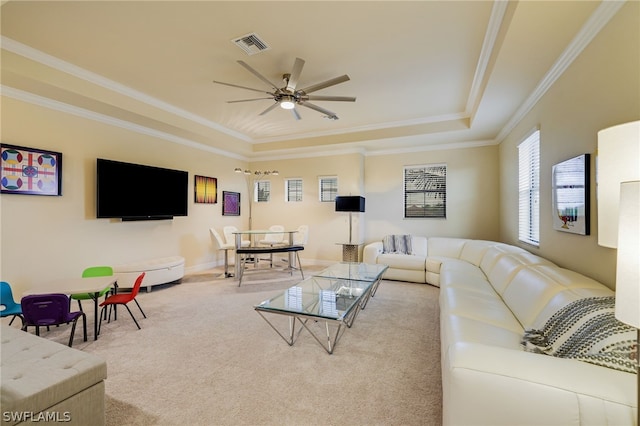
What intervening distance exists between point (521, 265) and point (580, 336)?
58.6 inches

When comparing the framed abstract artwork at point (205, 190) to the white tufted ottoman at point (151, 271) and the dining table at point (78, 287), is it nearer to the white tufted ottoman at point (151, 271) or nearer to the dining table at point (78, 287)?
the white tufted ottoman at point (151, 271)

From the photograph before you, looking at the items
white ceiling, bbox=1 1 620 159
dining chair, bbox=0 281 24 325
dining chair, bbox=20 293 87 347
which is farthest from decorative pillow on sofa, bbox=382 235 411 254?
dining chair, bbox=0 281 24 325

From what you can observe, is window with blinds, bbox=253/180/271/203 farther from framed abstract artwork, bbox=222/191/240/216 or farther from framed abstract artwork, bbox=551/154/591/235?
framed abstract artwork, bbox=551/154/591/235

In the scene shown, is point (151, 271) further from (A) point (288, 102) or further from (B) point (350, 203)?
(B) point (350, 203)

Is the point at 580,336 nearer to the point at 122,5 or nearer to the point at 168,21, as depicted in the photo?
the point at 168,21

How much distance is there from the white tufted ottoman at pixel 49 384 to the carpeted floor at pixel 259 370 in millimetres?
281

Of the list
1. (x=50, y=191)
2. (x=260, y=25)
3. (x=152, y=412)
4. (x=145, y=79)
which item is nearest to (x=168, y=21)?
(x=260, y=25)

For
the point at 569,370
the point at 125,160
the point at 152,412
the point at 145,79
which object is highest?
the point at 145,79

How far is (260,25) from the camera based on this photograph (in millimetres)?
2613

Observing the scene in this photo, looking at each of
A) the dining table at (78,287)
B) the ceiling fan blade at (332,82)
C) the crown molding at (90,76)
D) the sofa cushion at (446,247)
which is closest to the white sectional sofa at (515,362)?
the sofa cushion at (446,247)

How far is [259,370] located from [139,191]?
3920 millimetres

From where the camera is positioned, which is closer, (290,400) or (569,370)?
(569,370)

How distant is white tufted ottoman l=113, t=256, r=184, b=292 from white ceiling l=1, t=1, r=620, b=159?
7.61ft

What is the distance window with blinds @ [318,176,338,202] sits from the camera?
21.8 ft
